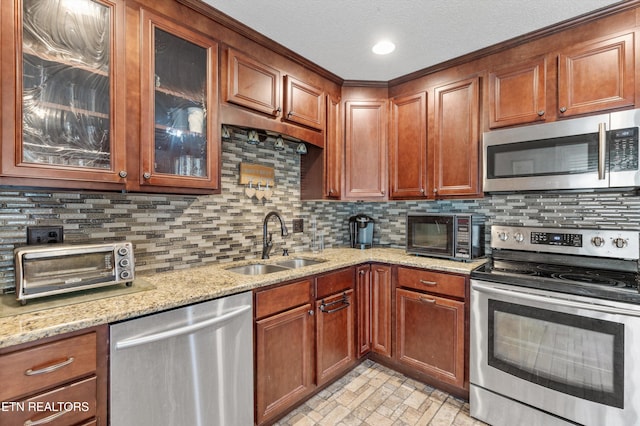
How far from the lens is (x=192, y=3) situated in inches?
65.4

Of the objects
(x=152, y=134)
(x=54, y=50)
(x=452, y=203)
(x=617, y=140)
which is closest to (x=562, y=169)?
(x=617, y=140)

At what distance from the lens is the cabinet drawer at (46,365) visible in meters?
0.96

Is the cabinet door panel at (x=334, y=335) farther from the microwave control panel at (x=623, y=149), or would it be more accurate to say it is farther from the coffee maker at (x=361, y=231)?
the microwave control panel at (x=623, y=149)

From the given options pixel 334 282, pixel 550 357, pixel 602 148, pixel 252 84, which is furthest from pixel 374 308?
pixel 252 84

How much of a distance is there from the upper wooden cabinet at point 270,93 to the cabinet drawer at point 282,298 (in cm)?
117

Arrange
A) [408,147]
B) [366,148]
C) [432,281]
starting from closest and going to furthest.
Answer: [432,281], [408,147], [366,148]

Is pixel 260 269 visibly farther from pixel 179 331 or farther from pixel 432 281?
pixel 432 281

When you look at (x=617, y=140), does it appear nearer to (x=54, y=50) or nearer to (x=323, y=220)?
(x=323, y=220)

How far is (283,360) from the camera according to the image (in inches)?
71.7

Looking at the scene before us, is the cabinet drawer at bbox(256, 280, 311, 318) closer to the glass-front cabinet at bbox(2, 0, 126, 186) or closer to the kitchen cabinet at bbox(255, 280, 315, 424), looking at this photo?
the kitchen cabinet at bbox(255, 280, 315, 424)

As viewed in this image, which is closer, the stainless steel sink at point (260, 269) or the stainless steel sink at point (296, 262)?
the stainless steel sink at point (260, 269)

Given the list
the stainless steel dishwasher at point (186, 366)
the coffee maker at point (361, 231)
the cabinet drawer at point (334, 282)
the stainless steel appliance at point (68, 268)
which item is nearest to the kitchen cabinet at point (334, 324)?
the cabinet drawer at point (334, 282)

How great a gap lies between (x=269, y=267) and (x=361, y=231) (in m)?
1.12

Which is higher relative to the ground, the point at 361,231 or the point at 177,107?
the point at 177,107
